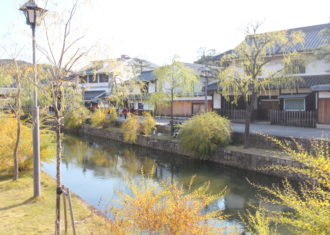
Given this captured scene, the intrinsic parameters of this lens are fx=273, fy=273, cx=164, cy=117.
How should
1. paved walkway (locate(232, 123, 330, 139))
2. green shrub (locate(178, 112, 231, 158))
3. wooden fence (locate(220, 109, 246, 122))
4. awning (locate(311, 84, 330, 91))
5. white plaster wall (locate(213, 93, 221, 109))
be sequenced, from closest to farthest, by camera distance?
paved walkway (locate(232, 123, 330, 139)) < green shrub (locate(178, 112, 231, 158)) < awning (locate(311, 84, 330, 91)) < wooden fence (locate(220, 109, 246, 122)) < white plaster wall (locate(213, 93, 221, 109))

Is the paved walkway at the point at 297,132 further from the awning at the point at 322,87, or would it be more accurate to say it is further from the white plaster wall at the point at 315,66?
the white plaster wall at the point at 315,66

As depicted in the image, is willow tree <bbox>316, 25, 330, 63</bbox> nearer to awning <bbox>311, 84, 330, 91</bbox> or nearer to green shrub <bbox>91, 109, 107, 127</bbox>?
awning <bbox>311, 84, 330, 91</bbox>

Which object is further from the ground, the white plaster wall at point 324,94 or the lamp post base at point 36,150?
the white plaster wall at point 324,94

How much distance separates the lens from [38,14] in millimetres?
5250

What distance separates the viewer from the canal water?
890 cm

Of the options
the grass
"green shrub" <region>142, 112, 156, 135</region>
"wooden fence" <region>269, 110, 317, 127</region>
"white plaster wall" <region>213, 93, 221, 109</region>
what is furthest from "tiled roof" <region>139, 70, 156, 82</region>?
the grass

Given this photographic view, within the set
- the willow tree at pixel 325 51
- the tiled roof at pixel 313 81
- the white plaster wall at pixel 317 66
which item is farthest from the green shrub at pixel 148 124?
the willow tree at pixel 325 51

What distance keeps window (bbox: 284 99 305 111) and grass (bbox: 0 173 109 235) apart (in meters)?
16.0

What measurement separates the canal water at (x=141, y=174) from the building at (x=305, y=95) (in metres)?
7.38

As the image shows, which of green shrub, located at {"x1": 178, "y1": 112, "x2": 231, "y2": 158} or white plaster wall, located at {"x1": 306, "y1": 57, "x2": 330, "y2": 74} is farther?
white plaster wall, located at {"x1": 306, "y1": 57, "x2": 330, "y2": 74}

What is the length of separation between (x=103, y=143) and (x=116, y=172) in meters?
8.92

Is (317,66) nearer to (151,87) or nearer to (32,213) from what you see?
(151,87)

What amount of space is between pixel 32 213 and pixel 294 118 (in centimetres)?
1622

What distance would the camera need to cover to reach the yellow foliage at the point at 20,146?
8797 millimetres
